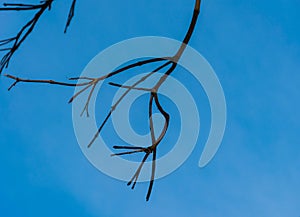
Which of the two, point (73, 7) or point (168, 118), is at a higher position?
point (73, 7)

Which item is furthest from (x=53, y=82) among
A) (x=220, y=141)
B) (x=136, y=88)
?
(x=220, y=141)

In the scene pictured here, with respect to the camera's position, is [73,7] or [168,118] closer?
[168,118]

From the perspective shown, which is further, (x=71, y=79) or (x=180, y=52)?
(x=71, y=79)

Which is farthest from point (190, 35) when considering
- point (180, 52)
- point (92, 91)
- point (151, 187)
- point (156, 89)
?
point (151, 187)

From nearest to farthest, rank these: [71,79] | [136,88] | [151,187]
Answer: [151,187], [136,88], [71,79]

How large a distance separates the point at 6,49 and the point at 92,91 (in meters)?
0.40

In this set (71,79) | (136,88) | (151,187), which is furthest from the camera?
(71,79)

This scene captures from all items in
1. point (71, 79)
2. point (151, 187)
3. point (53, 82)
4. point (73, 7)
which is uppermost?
point (73, 7)

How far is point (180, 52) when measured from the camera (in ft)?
4.36

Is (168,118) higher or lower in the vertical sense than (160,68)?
lower

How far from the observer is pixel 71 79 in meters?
1.45

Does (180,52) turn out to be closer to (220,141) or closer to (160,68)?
(160,68)

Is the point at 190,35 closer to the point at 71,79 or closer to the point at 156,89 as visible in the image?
the point at 156,89

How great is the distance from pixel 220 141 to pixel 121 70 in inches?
19.6
